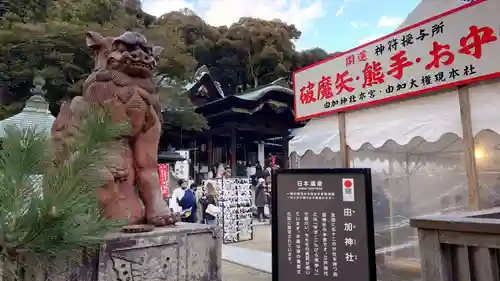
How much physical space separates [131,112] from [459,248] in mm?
2643

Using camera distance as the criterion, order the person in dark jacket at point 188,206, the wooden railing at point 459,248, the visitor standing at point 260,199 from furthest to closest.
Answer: the visitor standing at point 260,199 → the person in dark jacket at point 188,206 → the wooden railing at point 459,248

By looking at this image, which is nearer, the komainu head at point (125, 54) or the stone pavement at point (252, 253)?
the komainu head at point (125, 54)

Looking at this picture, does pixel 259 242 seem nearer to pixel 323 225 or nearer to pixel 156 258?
pixel 156 258

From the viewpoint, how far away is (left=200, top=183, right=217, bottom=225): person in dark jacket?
8.75 metres

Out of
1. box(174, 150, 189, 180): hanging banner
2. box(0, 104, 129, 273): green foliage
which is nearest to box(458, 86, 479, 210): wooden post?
box(0, 104, 129, 273): green foliage

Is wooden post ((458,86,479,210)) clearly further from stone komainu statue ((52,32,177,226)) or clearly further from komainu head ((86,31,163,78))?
komainu head ((86,31,163,78))

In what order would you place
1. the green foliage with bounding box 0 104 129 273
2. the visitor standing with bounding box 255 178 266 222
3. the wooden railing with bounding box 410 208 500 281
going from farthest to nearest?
the visitor standing with bounding box 255 178 266 222 < the wooden railing with bounding box 410 208 500 281 < the green foliage with bounding box 0 104 129 273

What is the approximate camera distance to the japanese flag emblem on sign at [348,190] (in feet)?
8.49

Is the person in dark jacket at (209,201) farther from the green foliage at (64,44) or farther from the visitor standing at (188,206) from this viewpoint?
the green foliage at (64,44)

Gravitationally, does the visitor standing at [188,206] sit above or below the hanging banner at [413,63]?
below

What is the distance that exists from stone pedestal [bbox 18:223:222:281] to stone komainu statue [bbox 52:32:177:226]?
0.29 metres

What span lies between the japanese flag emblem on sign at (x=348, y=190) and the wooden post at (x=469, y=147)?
1993mm

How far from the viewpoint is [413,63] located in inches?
168

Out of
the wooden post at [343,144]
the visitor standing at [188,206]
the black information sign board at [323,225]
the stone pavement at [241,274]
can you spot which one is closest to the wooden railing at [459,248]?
the black information sign board at [323,225]
